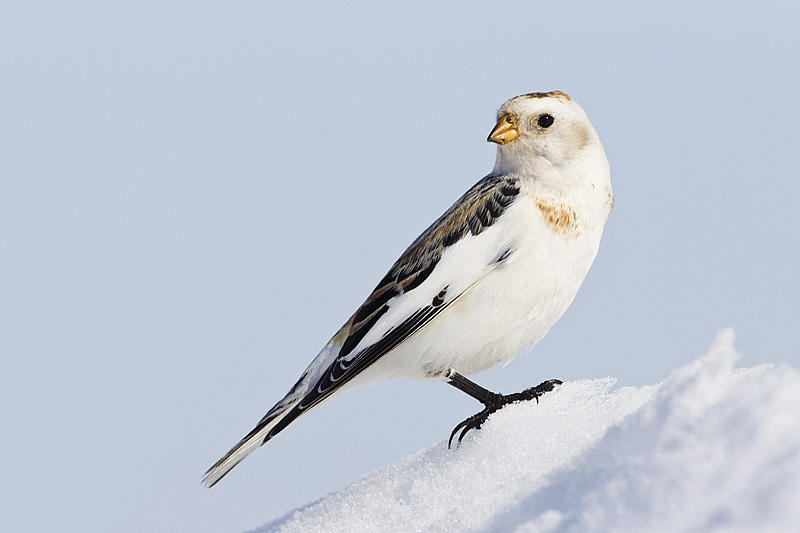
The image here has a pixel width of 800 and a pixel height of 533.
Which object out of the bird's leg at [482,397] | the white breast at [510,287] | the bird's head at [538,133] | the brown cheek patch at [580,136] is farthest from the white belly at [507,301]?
the brown cheek patch at [580,136]

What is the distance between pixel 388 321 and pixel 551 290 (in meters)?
0.82

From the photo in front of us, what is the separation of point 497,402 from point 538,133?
141 centimetres

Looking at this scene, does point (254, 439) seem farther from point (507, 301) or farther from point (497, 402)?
point (507, 301)

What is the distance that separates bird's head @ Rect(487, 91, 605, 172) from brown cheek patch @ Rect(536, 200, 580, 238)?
0.86ft

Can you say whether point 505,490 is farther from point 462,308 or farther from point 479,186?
point 479,186

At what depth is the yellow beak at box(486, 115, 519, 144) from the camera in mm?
4797

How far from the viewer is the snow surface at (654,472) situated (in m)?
2.98

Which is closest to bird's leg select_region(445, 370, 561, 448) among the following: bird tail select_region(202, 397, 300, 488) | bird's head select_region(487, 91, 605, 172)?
bird tail select_region(202, 397, 300, 488)

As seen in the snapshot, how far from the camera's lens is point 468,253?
459 cm

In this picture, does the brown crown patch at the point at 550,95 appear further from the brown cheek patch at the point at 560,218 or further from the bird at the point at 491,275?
the brown cheek patch at the point at 560,218

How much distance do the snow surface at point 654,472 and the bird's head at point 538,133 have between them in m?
1.35

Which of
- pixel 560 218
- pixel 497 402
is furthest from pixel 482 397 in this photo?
pixel 560 218

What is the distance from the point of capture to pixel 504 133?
4.81 meters

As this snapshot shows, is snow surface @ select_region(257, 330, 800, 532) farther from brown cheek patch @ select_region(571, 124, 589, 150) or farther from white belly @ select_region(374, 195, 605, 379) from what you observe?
brown cheek patch @ select_region(571, 124, 589, 150)
